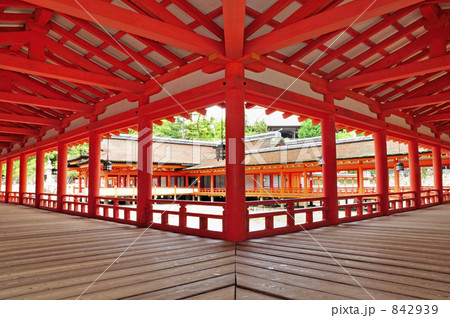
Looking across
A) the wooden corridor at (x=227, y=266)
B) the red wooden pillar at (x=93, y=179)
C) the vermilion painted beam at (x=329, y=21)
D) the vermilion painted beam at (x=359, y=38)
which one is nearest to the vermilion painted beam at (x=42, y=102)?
the red wooden pillar at (x=93, y=179)

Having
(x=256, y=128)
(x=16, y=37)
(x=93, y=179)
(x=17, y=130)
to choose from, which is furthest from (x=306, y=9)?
(x=256, y=128)

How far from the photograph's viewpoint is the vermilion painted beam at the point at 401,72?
5.59 metres

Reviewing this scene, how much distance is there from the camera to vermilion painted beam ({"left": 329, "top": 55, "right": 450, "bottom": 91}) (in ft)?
18.3

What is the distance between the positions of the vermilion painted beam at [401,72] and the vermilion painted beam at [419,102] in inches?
77.4

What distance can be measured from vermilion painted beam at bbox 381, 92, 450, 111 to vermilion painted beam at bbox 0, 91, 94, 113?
8564 mm

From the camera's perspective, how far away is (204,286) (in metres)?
2.91

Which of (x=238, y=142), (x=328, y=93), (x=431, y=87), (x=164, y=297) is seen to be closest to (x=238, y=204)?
(x=238, y=142)

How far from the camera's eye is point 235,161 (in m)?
5.23

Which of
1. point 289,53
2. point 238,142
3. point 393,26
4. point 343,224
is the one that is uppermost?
point 393,26

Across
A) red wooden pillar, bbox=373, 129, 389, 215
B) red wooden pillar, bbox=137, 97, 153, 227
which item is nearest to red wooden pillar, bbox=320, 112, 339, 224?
red wooden pillar, bbox=373, 129, 389, 215

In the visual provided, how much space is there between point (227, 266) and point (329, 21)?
328cm

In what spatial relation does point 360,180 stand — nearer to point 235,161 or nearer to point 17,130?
point 235,161
